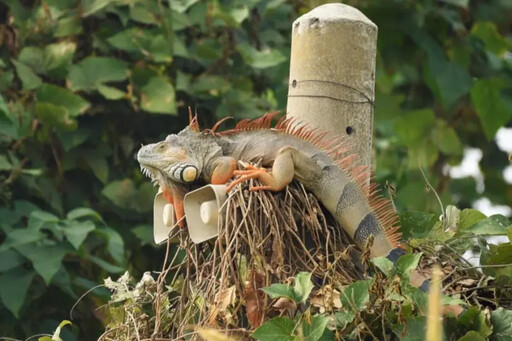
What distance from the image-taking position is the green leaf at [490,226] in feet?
10.5

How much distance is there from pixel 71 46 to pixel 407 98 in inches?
103

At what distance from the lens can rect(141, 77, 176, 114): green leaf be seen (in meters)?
5.39

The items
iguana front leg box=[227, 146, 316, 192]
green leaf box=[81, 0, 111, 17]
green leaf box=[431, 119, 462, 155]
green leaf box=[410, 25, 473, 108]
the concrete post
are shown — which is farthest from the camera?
green leaf box=[431, 119, 462, 155]

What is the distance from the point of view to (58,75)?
546cm

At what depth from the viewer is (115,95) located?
538 cm

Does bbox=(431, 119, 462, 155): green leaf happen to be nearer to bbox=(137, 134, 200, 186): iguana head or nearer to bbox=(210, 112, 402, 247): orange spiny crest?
bbox=(210, 112, 402, 247): orange spiny crest

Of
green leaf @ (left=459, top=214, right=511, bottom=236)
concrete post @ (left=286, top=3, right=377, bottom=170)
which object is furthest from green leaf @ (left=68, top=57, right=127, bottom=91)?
green leaf @ (left=459, top=214, right=511, bottom=236)

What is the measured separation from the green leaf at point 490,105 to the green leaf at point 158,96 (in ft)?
5.11

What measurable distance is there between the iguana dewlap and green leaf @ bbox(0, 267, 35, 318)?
1.75 m

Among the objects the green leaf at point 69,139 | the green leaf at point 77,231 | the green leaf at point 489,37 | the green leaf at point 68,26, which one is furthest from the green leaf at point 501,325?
the green leaf at point 489,37

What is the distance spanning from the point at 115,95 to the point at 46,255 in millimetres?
905

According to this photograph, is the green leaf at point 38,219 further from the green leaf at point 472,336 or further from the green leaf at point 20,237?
the green leaf at point 472,336

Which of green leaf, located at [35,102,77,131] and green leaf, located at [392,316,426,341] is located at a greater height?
green leaf, located at [392,316,426,341]

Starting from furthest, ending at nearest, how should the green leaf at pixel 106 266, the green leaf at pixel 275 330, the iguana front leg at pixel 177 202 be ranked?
the green leaf at pixel 106 266
the iguana front leg at pixel 177 202
the green leaf at pixel 275 330
